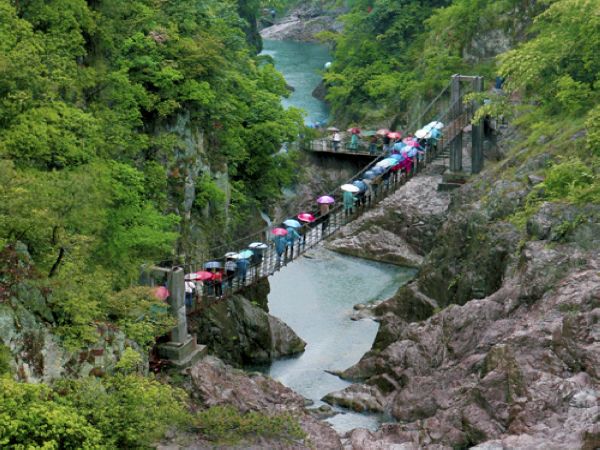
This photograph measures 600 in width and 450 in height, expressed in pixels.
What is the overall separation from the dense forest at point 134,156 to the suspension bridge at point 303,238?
1.17 m

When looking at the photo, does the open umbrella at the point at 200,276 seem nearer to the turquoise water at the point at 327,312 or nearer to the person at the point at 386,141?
the turquoise water at the point at 327,312

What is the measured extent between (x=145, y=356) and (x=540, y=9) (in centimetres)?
3515

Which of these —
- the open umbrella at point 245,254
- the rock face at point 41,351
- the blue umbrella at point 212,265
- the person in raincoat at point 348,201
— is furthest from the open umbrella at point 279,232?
the rock face at point 41,351

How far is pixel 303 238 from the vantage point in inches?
1535

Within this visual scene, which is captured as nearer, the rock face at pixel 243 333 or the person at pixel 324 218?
the rock face at pixel 243 333

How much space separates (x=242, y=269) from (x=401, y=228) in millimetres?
18166

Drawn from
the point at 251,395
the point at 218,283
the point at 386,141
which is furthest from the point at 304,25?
the point at 251,395

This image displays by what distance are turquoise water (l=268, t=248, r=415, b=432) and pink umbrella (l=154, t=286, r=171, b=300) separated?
714 centimetres

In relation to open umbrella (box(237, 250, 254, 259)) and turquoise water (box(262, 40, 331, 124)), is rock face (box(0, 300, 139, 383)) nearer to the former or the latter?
open umbrella (box(237, 250, 254, 259))

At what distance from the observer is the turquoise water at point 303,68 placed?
7469 centimetres

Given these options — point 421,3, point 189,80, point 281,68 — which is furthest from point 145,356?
point 281,68

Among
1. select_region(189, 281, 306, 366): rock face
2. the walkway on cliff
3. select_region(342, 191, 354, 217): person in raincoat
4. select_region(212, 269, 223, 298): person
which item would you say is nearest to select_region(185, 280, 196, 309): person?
the walkway on cliff

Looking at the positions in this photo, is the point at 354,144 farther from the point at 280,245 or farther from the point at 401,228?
the point at 280,245

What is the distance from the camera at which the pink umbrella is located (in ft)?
104
